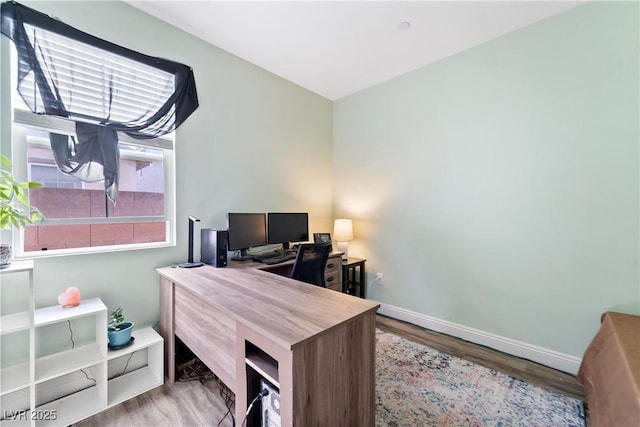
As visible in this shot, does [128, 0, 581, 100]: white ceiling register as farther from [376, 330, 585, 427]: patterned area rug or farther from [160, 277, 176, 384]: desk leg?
[376, 330, 585, 427]: patterned area rug

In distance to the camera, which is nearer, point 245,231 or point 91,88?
point 91,88

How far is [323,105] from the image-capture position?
361 centimetres

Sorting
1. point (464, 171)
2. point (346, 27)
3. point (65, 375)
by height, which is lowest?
point (65, 375)

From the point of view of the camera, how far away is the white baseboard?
80.0 inches

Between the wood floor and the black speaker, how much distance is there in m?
0.85

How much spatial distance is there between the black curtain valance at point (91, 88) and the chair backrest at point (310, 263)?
1.48 meters

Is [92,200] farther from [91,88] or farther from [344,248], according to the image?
[344,248]

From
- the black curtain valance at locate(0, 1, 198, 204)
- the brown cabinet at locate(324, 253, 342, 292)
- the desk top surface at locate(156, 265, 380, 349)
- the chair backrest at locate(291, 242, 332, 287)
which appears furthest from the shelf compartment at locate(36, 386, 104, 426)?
the brown cabinet at locate(324, 253, 342, 292)

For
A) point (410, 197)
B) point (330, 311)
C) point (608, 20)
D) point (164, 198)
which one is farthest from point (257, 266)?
point (608, 20)

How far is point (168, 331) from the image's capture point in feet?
6.35

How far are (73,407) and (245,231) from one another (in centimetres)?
162

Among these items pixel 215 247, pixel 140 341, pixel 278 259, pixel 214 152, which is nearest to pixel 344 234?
pixel 278 259

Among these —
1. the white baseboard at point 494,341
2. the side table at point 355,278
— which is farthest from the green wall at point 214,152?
the white baseboard at point 494,341

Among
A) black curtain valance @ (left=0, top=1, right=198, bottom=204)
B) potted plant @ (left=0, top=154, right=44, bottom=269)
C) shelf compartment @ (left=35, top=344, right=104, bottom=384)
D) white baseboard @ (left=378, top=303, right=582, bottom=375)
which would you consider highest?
black curtain valance @ (left=0, top=1, right=198, bottom=204)
